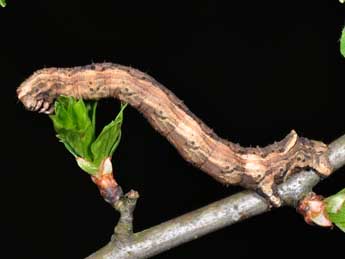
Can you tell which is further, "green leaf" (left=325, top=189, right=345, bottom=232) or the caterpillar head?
the caterpillar head

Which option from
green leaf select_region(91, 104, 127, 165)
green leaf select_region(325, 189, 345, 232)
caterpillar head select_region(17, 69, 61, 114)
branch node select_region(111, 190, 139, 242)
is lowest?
branch node select_region(111, 190, 139, 242)

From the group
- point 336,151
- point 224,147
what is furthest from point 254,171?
point 336,151

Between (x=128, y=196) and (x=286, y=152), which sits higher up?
(x=286, y=152)

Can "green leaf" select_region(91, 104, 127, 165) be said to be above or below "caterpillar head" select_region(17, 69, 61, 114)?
below

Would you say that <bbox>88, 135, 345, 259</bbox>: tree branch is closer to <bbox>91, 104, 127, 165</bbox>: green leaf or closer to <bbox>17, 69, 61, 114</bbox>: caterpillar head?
<bbox>91, 104, 127, 165</bbox>: green leaf

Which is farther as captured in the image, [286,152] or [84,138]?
[286,152]

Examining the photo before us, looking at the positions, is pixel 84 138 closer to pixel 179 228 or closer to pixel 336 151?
pixel 179 228

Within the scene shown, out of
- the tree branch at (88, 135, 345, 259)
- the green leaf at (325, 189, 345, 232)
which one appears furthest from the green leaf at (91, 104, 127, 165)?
Result: the green leaf at (325, 189, 345, 232)
